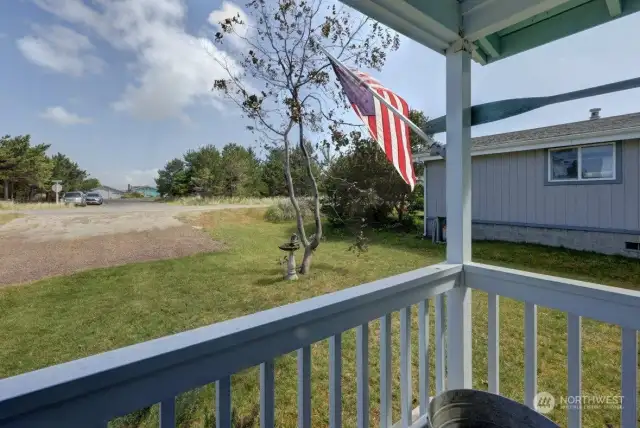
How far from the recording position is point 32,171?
5.89ft

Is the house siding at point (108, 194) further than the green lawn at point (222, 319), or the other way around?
the house siding at point (108, 194)

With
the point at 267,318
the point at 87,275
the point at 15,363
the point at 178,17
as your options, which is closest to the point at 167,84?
the point at 178,17

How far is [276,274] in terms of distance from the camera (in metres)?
3.23

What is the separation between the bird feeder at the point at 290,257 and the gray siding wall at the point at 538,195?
4085mm

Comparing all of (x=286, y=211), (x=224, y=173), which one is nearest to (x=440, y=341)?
(x=224, y=173)

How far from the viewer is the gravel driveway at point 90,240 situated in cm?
170

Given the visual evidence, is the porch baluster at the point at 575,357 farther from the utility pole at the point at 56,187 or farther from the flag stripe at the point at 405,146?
the utility pole at the point at 56,187

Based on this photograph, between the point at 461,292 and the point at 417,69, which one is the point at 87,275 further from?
the point at 417,69

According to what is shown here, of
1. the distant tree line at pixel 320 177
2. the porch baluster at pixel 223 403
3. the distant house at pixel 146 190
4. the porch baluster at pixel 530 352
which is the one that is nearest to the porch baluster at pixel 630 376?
the porch baluster at pixel 530 352

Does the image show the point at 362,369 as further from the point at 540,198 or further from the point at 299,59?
the point at 540,198

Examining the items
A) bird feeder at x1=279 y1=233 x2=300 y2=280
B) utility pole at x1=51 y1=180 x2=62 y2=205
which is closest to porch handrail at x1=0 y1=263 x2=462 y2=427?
utility pole at x1=51 y1=180 x2=62 y2=205

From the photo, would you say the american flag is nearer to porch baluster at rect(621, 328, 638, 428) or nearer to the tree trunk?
porch baluster at rect(621, 328, 638, 428)

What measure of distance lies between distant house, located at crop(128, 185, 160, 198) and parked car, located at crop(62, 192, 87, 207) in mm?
289

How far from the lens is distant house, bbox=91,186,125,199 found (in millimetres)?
2166
